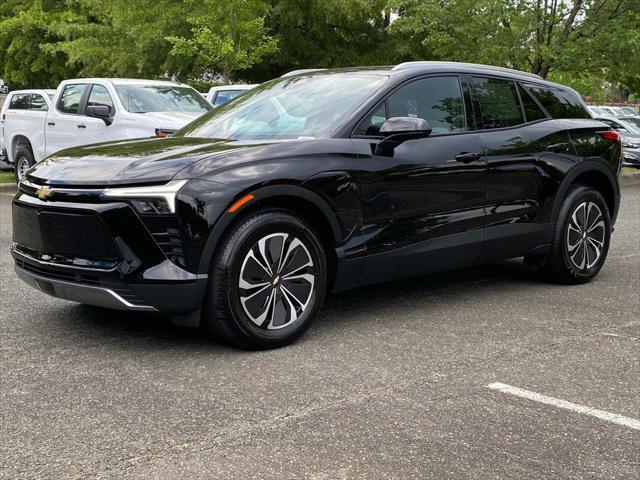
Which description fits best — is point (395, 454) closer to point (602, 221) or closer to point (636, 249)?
point (602, 221)

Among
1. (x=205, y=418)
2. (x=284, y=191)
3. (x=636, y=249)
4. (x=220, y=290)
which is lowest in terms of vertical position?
(x=636, y=249)

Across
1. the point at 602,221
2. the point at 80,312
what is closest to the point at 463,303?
the point at 602,221

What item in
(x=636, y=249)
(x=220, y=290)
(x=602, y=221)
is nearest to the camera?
(x=220, y=290)

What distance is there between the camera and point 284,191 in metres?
4.59

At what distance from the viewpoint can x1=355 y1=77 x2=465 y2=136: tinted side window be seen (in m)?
5.25

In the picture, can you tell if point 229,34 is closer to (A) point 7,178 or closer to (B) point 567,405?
(A) point 7,178

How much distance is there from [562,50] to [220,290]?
54.8 feet

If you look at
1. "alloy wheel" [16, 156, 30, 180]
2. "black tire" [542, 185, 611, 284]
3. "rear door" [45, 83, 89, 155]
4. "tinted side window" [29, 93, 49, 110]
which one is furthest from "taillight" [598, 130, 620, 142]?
"tinted side window" [29, 93, 49, 110]

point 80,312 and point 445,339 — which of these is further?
point 80,312

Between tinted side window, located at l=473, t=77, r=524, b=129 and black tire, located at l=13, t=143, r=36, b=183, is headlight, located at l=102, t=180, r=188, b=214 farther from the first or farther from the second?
black tire, located at l=13, t=143, r=36, b=183

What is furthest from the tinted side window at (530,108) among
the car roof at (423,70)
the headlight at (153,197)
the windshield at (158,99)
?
the windshield at (158,99)

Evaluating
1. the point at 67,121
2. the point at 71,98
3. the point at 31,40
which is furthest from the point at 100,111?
the point at 31,40

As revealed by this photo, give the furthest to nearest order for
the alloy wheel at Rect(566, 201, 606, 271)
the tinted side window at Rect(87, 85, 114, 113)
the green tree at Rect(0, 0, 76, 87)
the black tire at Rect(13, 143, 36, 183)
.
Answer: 1. the green tree at Rect(0, 0, 76, 87)
2. the black tire at Rect(13, 143, 36, 183)
3. the tinted side window at Rect(87, 85, 114, 113)
4. the alloy wheel at Rect(566, 201, 606, 271)

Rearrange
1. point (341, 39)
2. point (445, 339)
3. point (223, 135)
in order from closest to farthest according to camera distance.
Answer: point (445, 339)
point (223, 135)
point (341, 39)
